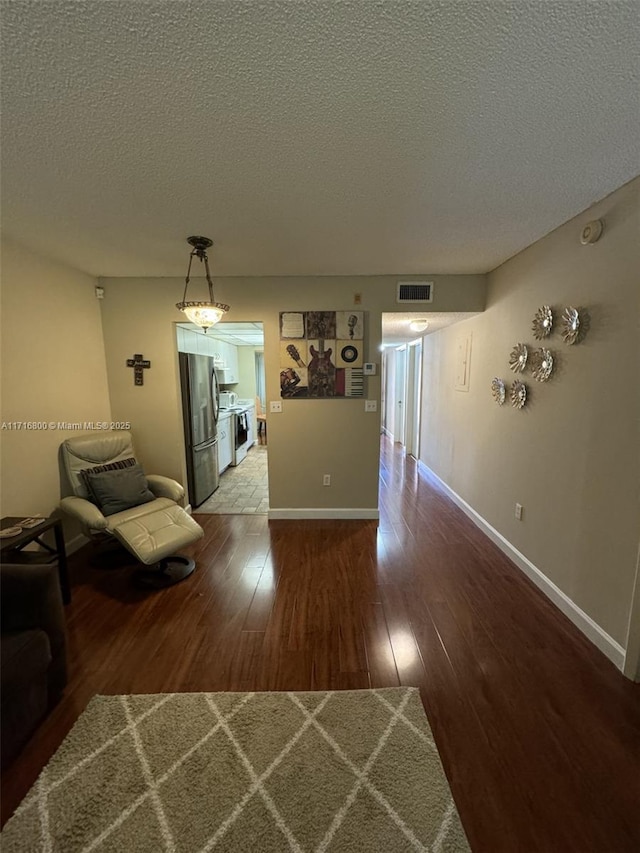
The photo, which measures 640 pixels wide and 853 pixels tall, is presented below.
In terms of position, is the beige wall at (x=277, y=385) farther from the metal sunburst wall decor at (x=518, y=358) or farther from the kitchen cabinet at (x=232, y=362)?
the kitchen cabinet at (x=232, y=362)

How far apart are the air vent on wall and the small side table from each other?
337cm

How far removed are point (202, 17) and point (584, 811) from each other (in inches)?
112

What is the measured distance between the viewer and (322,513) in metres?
3.57

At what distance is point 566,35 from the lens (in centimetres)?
95

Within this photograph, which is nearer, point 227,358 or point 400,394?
point 227,358

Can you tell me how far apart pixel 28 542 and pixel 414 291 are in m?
3.62

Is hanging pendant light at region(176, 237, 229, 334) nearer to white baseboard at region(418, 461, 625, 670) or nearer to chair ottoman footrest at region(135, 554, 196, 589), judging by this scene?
chair ottoman footrest at region(135, 554, 196, 589)

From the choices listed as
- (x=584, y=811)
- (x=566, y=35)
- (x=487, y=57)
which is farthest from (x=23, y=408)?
(x=584, y=811)

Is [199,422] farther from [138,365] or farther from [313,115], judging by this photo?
[313,115]

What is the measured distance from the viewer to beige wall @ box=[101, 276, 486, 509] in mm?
3227

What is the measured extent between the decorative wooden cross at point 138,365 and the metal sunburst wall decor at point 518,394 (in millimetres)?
3430

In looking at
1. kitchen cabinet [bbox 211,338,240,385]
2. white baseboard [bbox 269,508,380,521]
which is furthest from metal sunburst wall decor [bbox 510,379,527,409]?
kitchen cabinet [bbox 211,338,240,385]

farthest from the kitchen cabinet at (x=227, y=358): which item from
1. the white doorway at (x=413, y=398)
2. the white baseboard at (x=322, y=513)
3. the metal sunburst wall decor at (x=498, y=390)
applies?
the metal sunburst wall decor at (x=498, y=390)

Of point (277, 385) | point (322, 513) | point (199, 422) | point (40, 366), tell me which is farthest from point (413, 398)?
point (40, 366)
